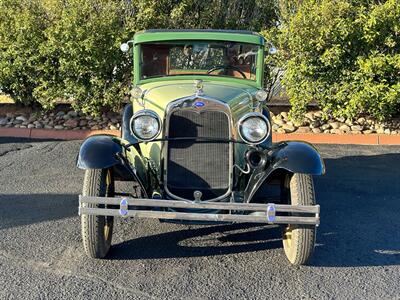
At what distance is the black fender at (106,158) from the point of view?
12.2ft

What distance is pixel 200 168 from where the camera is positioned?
3986mm

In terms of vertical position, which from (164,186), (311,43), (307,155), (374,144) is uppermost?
(311,43)

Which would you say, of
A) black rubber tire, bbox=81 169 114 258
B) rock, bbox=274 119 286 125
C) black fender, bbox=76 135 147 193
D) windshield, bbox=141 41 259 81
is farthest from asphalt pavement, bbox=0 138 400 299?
rock, bbox=274 119 286 125

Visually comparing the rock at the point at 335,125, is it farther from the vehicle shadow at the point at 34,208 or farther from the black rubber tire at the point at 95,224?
the black rubber tire at the point at 95,224

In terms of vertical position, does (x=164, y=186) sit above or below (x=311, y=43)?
below

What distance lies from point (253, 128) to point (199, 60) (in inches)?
58.2

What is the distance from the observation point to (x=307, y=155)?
3.84 meters

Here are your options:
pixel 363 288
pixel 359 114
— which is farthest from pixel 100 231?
pixel 359 114

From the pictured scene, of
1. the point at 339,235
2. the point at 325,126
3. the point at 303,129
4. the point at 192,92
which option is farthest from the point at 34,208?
the point at 325,126

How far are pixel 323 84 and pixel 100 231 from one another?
637 centimetres

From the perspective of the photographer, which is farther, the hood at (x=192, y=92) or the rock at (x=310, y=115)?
the rock at (x=310, y=115)

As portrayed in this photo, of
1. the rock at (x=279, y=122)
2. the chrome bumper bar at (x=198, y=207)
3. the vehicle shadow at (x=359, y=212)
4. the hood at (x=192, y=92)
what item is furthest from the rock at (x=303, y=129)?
the chrome bumper bar at (x=198, y=207)

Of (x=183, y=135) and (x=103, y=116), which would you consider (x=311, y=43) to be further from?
(x=183, y=135)

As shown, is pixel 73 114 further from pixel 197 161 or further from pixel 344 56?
pixel 197 161
